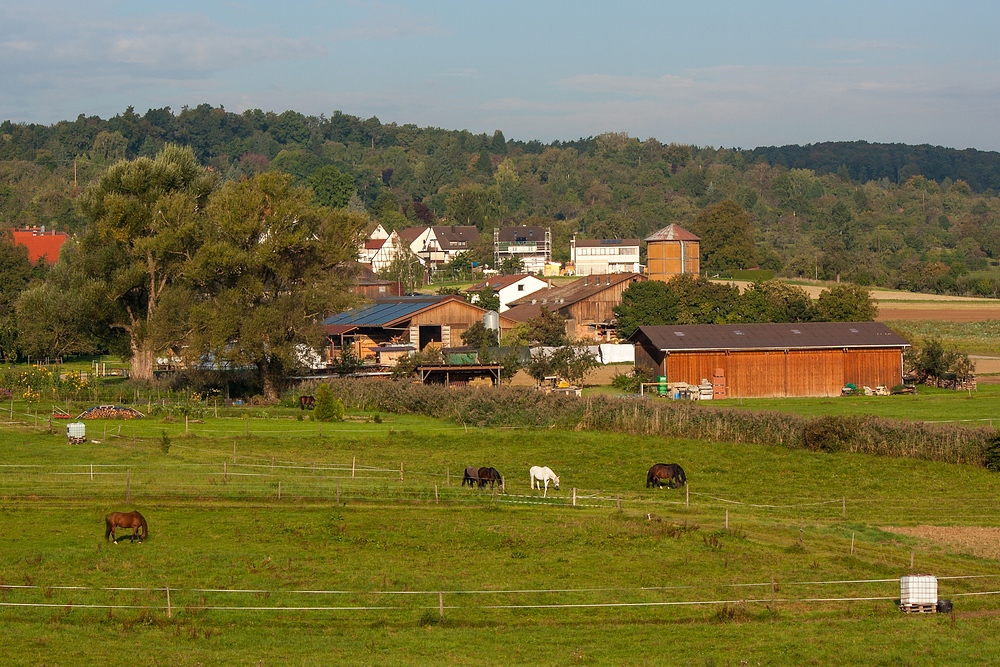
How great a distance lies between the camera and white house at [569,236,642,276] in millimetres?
137125

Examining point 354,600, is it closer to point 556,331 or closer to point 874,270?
point 556,331

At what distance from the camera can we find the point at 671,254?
103500mm

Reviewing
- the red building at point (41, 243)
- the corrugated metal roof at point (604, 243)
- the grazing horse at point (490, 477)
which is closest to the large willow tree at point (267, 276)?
the grazing horse at point (490, 477)

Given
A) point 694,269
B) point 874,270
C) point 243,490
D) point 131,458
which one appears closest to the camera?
point 243,490

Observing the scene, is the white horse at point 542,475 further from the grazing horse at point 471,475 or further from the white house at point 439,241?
the white house at point 439,241

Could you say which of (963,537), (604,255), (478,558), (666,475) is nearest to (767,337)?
(666,475)

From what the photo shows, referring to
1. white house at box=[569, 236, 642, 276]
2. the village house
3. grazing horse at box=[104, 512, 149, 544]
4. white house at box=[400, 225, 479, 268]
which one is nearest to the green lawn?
grazing horse at box=[104, 512, 149, 544]

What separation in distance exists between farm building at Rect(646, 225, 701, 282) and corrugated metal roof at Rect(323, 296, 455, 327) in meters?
29.1

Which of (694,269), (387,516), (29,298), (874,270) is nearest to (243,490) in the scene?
(387,516)

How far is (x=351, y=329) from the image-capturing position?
7656 centimetres

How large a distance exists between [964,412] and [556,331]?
99.3ft

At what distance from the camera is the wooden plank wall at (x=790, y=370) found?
59562 mm

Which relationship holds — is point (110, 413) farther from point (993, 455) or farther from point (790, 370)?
point (790, 370)

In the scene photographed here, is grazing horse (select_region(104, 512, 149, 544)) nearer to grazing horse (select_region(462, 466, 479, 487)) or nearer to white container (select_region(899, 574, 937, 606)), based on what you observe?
grazing horse (select_region(462, 466, 479, 487))
